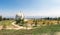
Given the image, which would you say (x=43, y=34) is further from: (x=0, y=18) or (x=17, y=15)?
(x=0, y=18)

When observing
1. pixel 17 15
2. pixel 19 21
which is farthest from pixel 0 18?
pixel 19 21

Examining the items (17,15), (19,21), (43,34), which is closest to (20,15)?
(17,15)

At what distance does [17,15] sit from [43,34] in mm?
31729

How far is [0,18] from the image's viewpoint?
58.2 metres

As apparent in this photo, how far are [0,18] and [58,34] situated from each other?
1740 inches

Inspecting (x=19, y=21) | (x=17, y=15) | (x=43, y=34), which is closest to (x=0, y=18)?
(x=17, y=15)

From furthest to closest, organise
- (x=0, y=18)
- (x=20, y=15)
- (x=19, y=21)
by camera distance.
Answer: (x=0, y=18) < (x=20, y=15) < (x=19, y=21)

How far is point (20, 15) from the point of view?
158 feet

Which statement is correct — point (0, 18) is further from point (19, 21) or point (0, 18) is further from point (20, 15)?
point (19, 21)

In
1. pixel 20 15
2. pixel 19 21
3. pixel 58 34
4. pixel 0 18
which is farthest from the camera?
pixel 0 18

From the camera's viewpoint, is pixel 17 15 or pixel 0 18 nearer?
pixel 17 15

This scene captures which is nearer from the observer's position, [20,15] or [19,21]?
[19,21]

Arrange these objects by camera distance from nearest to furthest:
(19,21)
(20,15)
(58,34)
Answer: (58,34)
(19,21)
(20,15)

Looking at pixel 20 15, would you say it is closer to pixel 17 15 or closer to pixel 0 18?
pixel 17 15
